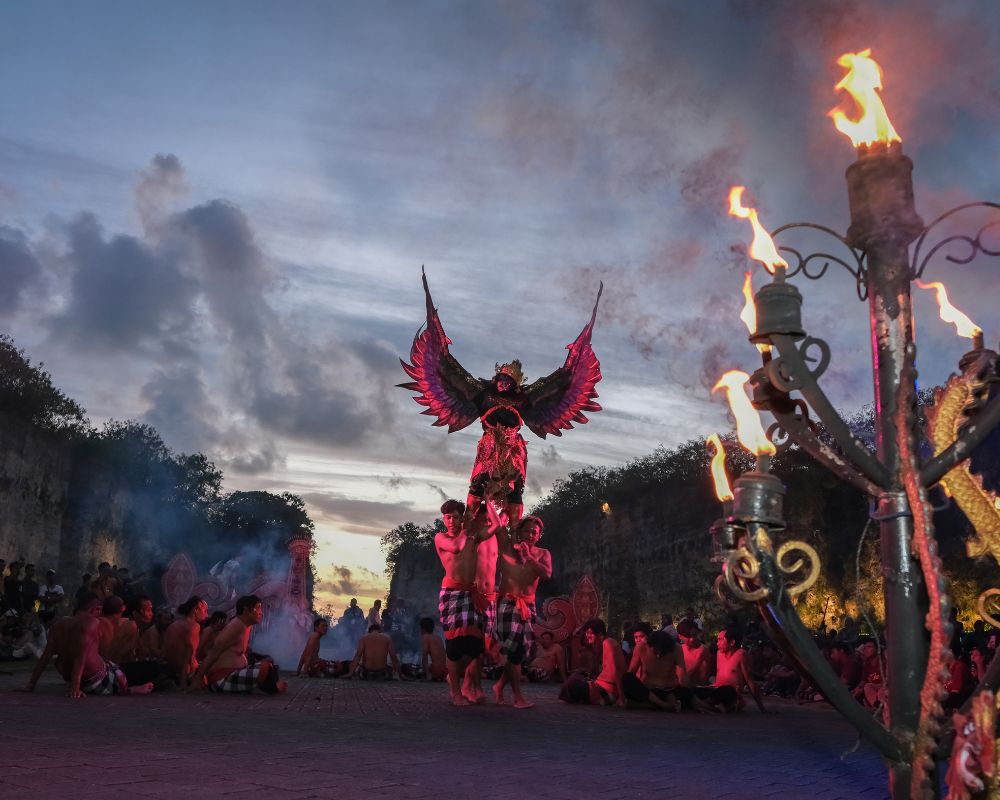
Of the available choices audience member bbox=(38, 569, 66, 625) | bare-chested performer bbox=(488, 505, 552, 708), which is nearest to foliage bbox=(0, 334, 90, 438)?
audience member bbox=(38, 569, 66, 625)

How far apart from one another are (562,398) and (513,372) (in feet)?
3.44

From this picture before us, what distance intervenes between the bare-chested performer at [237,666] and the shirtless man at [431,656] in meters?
4.68

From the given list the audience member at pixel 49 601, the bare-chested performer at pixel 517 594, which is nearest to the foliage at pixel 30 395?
the audience member at pixel 49 601

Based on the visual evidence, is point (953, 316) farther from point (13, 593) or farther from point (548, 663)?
point (13, 593)

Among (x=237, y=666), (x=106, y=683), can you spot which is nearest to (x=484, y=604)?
(x=237, y=666)

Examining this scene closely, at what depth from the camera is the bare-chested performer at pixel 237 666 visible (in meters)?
8.95

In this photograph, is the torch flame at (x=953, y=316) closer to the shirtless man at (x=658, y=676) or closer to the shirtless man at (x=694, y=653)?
the shirtless man at (x=658, y=676)

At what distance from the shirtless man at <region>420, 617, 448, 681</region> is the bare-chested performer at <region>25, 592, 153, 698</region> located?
6.34m

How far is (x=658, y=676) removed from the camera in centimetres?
952

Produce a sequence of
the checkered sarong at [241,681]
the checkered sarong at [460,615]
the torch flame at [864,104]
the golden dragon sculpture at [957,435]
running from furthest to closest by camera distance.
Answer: the checkered sarong at [241,681], the checkered sarong at [460,615], the torch flame at [864,104], the golden dragon sculpture at [957,435]

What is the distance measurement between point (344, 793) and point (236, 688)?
628cm

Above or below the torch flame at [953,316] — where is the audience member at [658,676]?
below

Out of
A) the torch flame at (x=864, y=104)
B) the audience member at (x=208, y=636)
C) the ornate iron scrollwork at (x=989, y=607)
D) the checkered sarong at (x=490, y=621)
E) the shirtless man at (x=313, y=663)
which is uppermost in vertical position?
the torch flame at (x=864, y=104)

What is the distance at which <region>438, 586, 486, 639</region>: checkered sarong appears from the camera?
8305 millimetres
